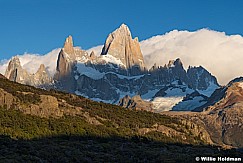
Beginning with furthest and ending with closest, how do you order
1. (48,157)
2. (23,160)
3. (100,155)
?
(100,155) < (48,157) < (23,160)

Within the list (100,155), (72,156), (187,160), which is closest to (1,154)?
(72,156)

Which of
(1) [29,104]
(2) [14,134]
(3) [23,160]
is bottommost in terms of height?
(3) [23,160]

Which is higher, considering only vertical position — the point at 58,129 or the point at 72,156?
the point at 58,129

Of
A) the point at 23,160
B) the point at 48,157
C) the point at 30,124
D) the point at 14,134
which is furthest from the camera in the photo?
the point at 30,124

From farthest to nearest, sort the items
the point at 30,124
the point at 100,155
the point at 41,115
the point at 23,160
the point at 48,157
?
the point at 41,115 → the point at 30,124 → the point at 100,155 → the point at 48,157 → the point at 23,160

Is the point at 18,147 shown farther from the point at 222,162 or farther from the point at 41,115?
the point at 41,115

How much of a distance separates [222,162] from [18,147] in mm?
33831

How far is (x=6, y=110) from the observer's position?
620 ft

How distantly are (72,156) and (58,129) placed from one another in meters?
102

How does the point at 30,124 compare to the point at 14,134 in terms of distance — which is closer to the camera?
the point at 14,134

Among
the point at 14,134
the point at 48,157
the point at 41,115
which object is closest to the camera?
the point at 48,157

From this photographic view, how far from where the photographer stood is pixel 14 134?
158m

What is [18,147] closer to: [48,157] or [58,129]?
[48,157]

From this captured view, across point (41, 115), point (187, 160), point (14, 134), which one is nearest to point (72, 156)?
point (187, 160)
